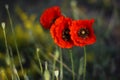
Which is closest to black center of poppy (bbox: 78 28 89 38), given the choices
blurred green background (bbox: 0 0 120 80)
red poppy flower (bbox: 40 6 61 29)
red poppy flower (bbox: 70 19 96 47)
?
red poppy flower (bbox: 70 19 96 47)

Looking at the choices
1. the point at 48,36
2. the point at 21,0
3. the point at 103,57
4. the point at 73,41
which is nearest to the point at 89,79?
the point at 103,57

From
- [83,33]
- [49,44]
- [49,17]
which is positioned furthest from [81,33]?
[49,44]

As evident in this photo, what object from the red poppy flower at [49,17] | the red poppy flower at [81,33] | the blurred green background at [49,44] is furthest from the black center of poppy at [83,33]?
the blurred green background at [49,44]

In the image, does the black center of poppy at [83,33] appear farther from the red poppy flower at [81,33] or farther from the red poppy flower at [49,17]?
the red poppy flower at [49,17]

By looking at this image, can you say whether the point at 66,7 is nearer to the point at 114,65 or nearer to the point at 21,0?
the point at 21,0

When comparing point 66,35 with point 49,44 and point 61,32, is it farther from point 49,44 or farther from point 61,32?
point 49,44

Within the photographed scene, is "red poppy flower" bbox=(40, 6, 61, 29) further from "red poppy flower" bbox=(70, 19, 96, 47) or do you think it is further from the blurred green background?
the blurred green background
